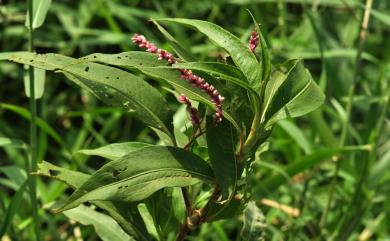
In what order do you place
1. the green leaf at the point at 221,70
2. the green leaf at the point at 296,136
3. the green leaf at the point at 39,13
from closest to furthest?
1. the green leaf at the point at 221,70
2. the green leaf at the point at 39,13
3. the green leaf at the point at 296,136

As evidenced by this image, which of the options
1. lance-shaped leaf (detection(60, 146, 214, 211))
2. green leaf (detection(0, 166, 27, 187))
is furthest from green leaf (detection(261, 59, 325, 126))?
green leaf (detection(0, 166, 27, 187))

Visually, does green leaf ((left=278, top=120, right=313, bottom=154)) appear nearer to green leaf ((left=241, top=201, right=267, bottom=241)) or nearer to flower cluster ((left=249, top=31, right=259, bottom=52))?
green leaf ((left=241, top=201, right=267, bottom=241))

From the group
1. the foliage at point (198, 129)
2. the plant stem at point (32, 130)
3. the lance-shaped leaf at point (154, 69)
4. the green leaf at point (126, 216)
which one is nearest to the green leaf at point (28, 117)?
the foliage at point (198, 129)

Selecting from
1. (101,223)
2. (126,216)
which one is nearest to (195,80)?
(126,216)

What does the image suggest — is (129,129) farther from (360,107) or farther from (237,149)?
(237,149)

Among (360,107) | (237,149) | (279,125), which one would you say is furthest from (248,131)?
(360,107)

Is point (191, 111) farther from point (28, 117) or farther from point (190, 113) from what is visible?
point (28, 117)

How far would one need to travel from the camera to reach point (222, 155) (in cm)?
111

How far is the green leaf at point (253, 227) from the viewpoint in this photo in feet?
4.40

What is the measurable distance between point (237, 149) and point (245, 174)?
0.05m

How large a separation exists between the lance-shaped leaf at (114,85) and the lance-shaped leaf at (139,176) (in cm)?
8

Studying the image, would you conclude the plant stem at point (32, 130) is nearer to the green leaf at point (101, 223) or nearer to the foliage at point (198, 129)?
the foliage at point (198, 129)

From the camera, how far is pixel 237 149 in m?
1.17

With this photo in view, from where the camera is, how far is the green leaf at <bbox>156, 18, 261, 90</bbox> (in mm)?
1088
